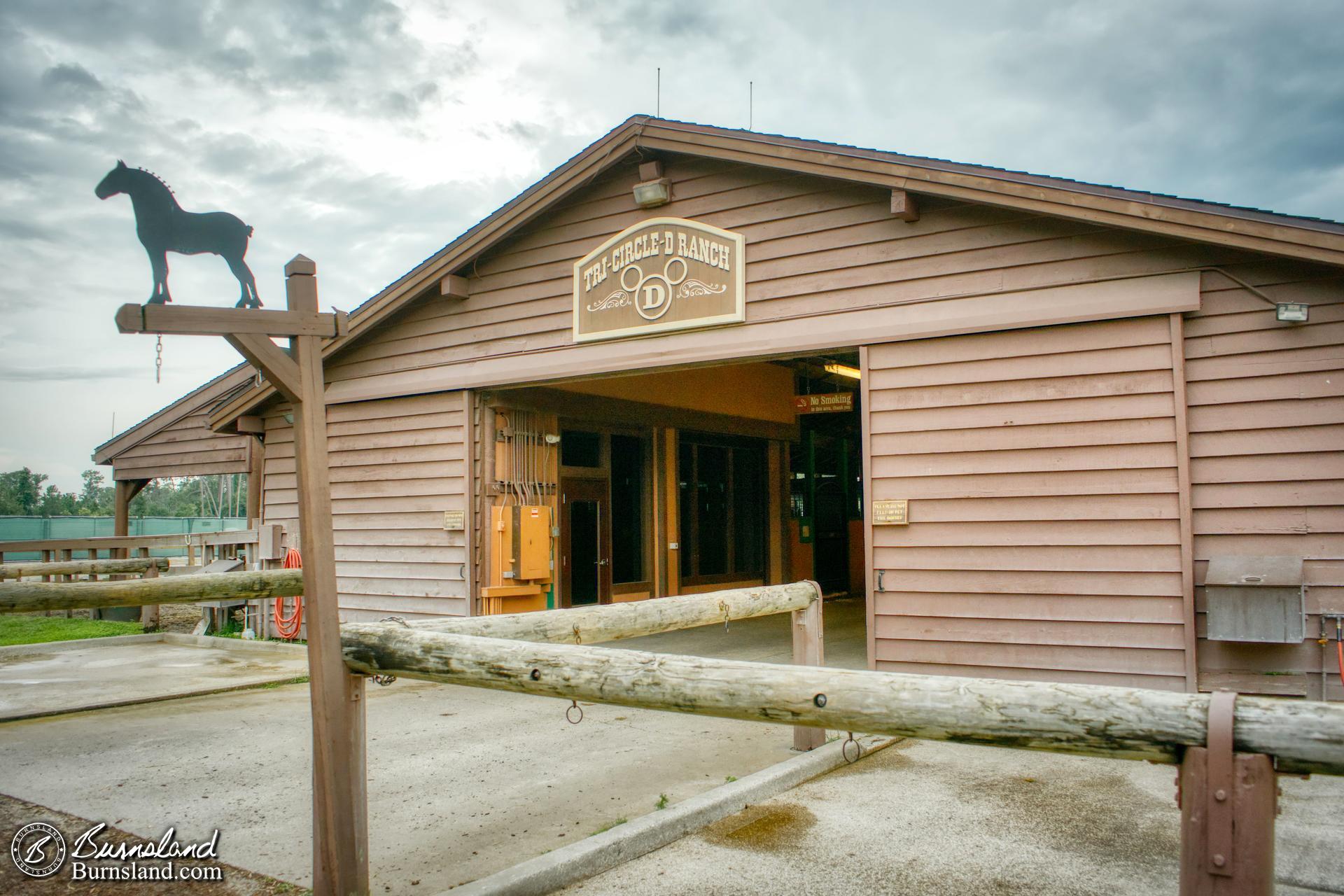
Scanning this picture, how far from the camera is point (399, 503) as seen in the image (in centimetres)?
1031

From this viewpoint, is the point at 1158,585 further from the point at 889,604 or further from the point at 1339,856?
the point at 1339,856

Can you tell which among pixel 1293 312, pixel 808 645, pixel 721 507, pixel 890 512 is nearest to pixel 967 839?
pixel 808 645

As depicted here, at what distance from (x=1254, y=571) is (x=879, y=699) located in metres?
4.41

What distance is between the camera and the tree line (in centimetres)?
6481

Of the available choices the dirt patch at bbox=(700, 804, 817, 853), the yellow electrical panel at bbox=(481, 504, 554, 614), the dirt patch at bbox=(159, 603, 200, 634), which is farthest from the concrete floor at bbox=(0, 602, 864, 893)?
the dirt patch at bbox=(159, 603, 200, 634)

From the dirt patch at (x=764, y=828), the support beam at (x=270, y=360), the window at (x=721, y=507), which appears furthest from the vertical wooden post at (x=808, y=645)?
the window at (x=721, y=507)

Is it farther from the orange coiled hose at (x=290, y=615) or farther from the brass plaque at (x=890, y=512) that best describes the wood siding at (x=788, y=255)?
the orange coiled hose at (x=290, y=615)

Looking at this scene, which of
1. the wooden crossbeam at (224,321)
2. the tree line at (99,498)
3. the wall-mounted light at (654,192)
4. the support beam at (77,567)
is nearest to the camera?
the wooden crossbeam at (224,321)

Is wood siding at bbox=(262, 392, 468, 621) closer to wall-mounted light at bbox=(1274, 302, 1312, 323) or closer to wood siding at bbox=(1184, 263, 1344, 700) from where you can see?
wood siding at bbox=(1184, 263, 1344, 700)

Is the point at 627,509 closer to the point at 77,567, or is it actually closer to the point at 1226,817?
the point at 77,567

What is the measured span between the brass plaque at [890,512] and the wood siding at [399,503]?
15.0 feet

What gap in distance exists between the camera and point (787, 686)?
109 inches

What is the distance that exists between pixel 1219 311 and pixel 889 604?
3.00 metres

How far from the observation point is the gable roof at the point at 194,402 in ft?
50.6
